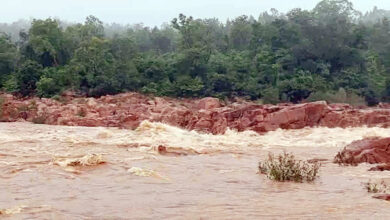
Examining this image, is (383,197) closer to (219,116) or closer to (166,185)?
(166,185)

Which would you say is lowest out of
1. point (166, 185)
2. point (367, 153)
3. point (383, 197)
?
point (166, 185)

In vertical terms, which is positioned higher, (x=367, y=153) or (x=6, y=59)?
(x=6, y=59)

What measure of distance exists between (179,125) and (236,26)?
23897mm

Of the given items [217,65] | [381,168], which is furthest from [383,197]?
[217,65]

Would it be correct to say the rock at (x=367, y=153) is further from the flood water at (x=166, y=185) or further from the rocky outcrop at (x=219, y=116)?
the rocky outcrop at (x=219, y=116)

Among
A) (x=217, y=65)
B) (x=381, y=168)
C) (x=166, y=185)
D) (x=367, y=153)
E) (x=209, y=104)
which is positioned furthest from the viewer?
(x=217, y=65)

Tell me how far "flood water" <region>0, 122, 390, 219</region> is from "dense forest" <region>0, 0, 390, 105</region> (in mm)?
19474

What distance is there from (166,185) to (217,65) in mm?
29567

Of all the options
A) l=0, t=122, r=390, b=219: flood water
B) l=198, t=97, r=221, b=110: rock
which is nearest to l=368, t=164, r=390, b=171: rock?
l=0, t=122, r=390, b=219: flood water

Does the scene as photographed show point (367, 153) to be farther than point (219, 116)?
No

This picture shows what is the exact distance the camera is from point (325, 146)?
1708 cm

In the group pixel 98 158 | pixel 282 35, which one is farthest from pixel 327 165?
pixel 282 35

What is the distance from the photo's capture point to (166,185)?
8484 mm

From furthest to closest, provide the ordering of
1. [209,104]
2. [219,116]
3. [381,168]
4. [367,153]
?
[209,104], [219,116], [367,153], [381,168]
